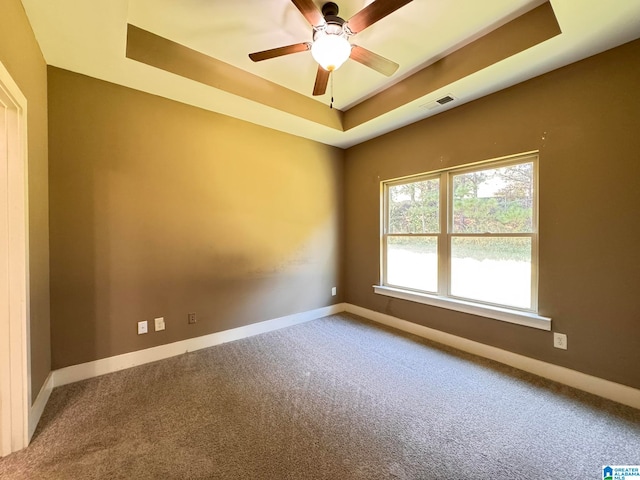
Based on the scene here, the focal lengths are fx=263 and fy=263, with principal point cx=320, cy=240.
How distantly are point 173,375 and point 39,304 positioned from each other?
3.62 feet

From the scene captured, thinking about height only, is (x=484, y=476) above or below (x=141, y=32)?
below

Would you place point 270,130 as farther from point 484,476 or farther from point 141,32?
point 484,476

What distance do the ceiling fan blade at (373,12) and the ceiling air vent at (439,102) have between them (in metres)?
1.33

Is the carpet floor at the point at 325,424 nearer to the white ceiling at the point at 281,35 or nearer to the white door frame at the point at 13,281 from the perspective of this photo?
the white door frame at the point at 13,281

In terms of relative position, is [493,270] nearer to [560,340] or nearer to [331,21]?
[560,340]

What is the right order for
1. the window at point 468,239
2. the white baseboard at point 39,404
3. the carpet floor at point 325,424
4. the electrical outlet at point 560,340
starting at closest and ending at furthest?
the carpet floor at point 325,424 < the white baseboard at point 39,404 < the electrical outlet at point 560,340 < the window at point 468,239

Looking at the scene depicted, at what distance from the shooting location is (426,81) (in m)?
2.54

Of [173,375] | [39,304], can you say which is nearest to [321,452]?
[173,375]

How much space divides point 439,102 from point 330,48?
1556 millimetres

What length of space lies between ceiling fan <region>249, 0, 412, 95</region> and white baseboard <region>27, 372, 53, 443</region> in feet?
9.05

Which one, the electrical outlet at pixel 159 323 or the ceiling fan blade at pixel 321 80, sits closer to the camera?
the ceiling fan blade at pixel 321 80

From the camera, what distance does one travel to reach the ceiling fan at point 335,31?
5.02ft

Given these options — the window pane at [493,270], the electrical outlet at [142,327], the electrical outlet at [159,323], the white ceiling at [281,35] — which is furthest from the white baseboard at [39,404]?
the window pane at [493,270]

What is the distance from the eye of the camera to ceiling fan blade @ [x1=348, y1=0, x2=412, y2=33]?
1.48 metres
